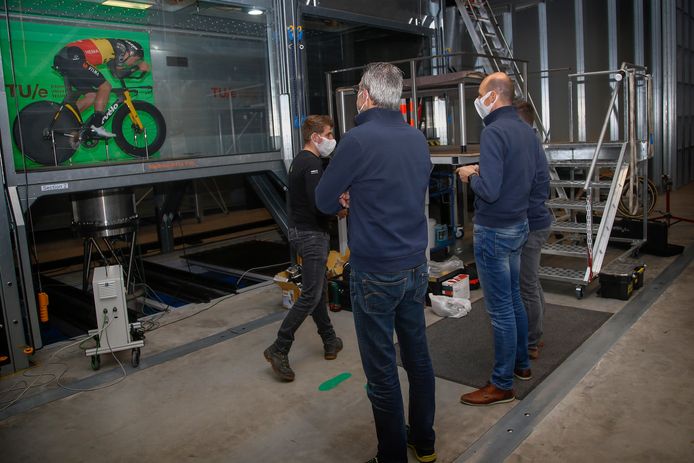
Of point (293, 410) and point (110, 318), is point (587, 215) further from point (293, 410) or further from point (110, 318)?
point (110, 318)

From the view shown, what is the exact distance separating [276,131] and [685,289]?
4.79m

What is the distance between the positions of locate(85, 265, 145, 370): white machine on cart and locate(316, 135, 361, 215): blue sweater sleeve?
2.61 meters

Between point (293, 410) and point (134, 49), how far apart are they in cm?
417

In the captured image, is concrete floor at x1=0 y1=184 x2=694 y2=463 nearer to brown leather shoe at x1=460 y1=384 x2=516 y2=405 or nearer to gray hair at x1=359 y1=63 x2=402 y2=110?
brown leather shoe at x1=460 y1=384 x2=516 y2=405

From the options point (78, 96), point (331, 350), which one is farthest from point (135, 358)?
point (78, 96)

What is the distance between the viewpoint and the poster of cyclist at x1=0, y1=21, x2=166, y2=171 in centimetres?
523

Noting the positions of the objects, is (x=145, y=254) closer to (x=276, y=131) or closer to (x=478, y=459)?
(x=276, y=131)

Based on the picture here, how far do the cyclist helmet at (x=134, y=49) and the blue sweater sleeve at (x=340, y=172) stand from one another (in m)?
4.17

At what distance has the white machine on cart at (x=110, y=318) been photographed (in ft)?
15.1

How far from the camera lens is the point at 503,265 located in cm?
352

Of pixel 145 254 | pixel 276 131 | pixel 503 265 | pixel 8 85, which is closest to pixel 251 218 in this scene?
pixel 145 254

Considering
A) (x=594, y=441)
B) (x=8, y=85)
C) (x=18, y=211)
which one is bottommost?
(x=594, y=441)

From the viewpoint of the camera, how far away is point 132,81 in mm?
6039

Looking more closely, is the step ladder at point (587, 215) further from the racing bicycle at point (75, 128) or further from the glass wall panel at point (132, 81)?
the racing bicycle at point (75, 128)
